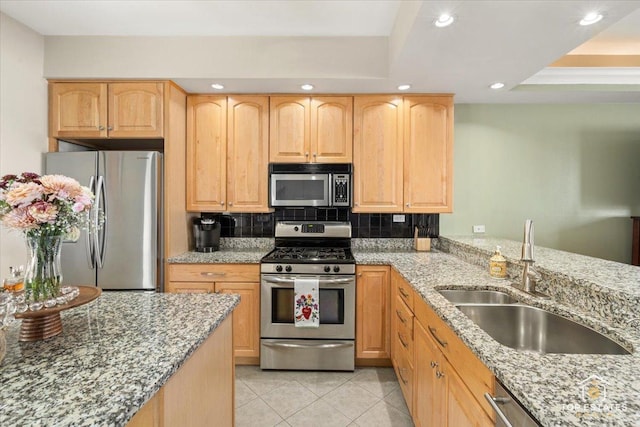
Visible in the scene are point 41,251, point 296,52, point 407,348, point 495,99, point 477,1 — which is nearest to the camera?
point 41,251

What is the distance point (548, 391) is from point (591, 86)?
3320mm

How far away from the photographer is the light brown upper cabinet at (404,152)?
114 inches

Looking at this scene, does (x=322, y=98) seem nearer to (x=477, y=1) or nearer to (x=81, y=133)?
(x=477, y=1)

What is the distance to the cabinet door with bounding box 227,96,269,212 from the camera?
290 cm

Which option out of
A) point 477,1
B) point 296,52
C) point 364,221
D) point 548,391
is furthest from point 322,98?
point 548,391

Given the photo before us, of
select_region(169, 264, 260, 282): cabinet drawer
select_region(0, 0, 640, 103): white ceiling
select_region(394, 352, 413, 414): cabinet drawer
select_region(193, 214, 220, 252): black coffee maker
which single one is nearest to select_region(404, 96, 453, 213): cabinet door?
select_region(0, 0, 640, 103): white ceiling

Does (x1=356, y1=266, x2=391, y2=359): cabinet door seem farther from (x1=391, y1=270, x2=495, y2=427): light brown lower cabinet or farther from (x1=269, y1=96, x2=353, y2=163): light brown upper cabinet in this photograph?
(x1=269, y1=96, x2=353, y2=163): light brown upper cabinet

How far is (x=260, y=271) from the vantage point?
2.61m

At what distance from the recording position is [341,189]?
9.52ft

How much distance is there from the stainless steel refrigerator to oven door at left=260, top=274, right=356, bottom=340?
0.94 meters

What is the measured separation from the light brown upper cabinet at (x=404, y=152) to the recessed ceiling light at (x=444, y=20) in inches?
45.1

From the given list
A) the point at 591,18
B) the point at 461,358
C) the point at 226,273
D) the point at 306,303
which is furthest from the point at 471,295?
the point at 226,273

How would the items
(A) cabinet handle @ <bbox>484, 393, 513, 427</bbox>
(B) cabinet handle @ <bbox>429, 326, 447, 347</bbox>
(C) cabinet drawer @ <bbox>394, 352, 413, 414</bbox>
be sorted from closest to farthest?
1. (A) cabinet handle @ <bbox>484, 393, 513, 427</bbox>
2. (B) cabinet handle @ <bbox>429, 326, 447, 347</bbox>
3. (C) cabinet drawer @ <bbox>394, 352, 413, 414</bbox>

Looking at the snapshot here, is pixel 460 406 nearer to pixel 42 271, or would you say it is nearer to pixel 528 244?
pixel 528 244
